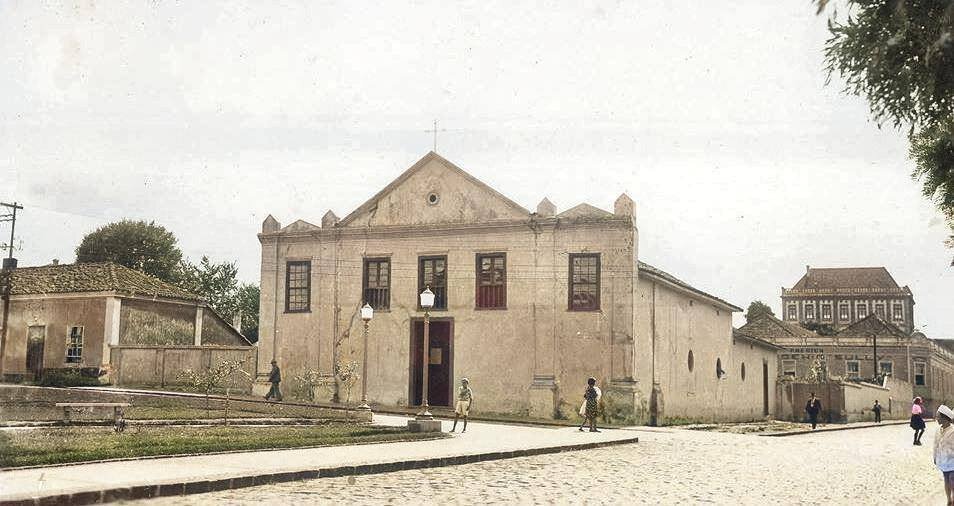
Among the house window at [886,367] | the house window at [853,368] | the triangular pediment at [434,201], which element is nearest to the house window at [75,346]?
the triangular pediment at [434,201]

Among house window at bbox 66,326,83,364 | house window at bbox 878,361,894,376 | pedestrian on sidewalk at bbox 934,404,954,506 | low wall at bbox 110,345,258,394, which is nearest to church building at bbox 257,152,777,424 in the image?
low wall at bbox 110,345,258,394

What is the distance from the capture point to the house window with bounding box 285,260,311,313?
31.3 m

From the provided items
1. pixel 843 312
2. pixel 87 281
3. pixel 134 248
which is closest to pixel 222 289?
pixel 134 248

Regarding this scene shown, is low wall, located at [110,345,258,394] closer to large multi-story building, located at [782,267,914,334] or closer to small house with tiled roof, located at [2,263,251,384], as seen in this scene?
small house with tiled roof, located at [2,263,251,384]

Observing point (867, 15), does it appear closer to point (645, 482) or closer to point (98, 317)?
point (645, 482)

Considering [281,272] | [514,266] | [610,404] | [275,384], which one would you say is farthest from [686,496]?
[281,272]

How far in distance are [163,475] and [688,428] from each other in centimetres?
1974

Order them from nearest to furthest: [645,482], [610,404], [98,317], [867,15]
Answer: [867,15]
[645,482]
[610,404]
[98,317]

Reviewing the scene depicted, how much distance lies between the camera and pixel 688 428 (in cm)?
2745

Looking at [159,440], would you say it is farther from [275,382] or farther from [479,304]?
[479,304]

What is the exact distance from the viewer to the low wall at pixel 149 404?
848 inches

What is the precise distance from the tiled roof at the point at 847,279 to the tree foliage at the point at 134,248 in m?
80.5

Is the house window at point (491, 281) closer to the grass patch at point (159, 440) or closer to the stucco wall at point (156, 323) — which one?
the grass patch at point (159, 440)

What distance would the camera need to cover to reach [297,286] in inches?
1240
